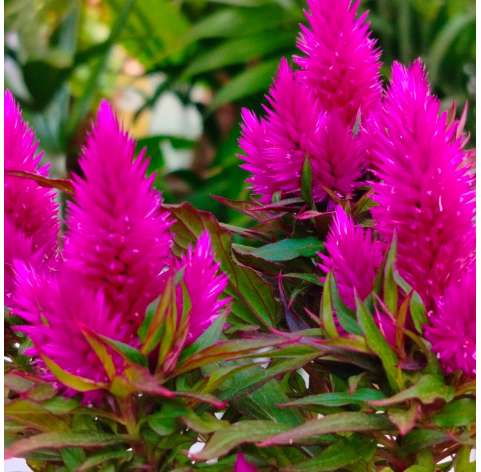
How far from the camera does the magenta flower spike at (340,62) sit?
38 centimetres

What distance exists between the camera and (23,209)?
14.4 inches

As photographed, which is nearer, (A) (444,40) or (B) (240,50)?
(A) (444,40)

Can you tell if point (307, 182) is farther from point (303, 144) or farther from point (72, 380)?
point (72, 380)

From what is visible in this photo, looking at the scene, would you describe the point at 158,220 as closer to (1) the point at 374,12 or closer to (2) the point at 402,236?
(2) the point at 402,236

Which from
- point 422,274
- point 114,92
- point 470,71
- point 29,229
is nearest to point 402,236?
point 422,274

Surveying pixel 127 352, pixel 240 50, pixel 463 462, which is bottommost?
pixel 463 462

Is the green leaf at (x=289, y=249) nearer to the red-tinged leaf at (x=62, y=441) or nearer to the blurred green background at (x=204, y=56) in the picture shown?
the red-tinged leaf at (x=62, y=441)

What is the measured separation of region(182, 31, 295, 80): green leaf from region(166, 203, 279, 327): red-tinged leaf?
1.45 meters

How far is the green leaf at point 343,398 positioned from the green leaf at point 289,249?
0.20ft

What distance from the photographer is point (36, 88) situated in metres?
1.79

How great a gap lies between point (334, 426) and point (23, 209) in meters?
0.15

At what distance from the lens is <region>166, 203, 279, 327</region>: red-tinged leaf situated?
381 millimetres

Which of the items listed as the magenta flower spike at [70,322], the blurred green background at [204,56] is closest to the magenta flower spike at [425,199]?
the magenta flower spike at [70,322]

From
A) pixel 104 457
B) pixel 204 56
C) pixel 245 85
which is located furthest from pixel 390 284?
pixel 204 56
